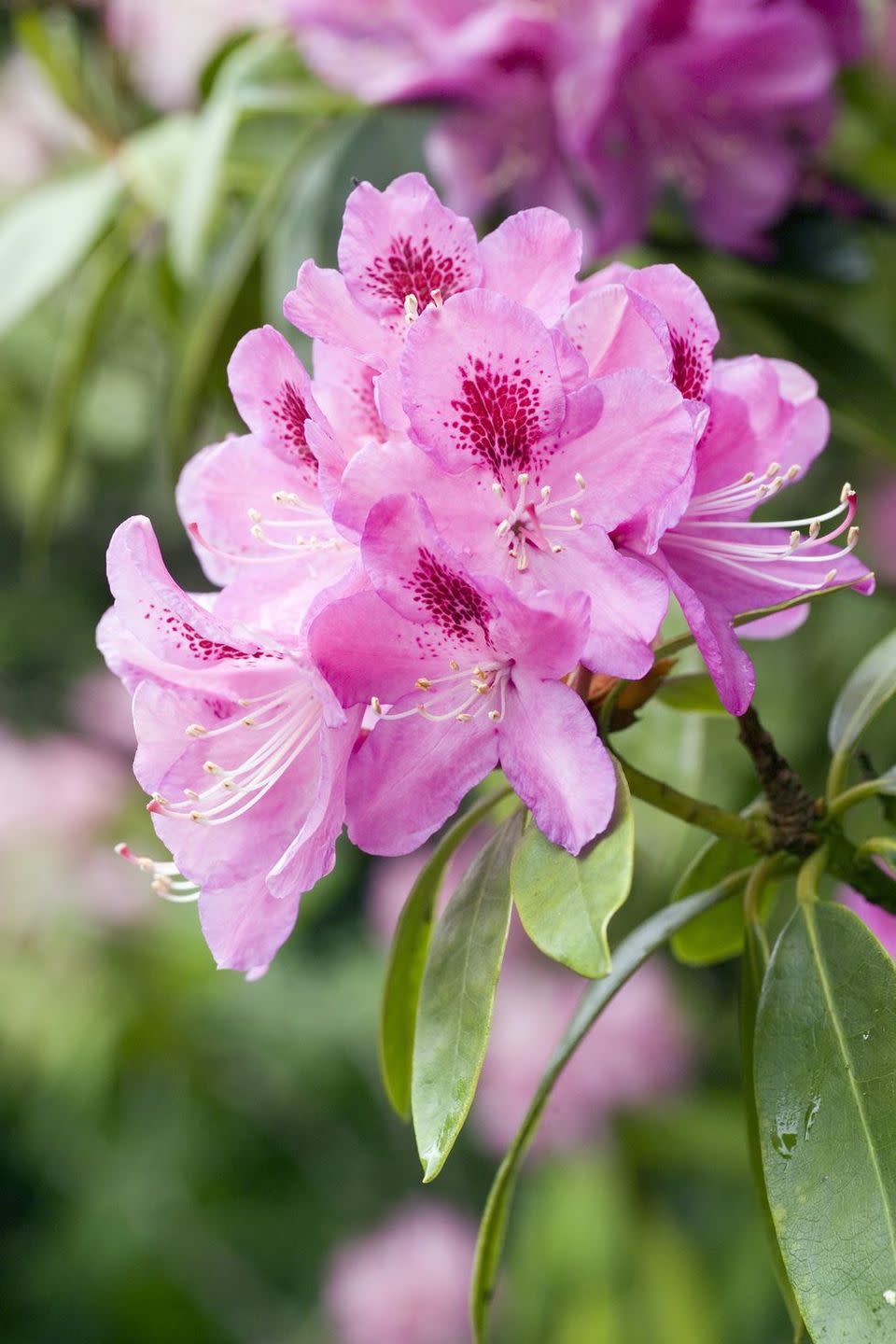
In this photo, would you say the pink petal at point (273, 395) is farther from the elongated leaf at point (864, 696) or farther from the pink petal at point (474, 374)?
the elongated leaf at point (864, 696)

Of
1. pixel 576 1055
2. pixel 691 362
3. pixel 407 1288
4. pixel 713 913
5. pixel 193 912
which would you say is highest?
pixel 691 362

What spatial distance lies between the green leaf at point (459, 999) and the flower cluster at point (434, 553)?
1.6 inches

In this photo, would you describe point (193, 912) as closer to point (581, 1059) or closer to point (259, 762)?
point (581, 1059)

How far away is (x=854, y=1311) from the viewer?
492 millimetres

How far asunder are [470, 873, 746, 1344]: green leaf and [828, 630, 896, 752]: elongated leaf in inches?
3.3

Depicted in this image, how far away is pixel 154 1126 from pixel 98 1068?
0.47 metres

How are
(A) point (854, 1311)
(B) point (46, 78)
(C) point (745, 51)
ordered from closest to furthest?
(A) point (854, 1311) < (C) point (745, 51) < (B) point (46, 78)

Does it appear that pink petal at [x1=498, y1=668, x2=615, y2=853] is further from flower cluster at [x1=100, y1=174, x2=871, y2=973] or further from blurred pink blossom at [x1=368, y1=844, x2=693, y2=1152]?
blurred pink blossom at [x1=368, y1=844, x2=693, y2=1152]

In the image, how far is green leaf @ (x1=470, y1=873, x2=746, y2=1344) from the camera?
0.60 meters

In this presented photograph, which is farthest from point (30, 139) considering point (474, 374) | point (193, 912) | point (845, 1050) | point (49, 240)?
point (845, 1050)

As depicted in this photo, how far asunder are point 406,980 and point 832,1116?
0.19m

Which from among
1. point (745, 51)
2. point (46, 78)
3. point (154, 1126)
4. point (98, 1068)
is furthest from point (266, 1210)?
point (745, 51)

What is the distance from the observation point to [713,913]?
0.70 m

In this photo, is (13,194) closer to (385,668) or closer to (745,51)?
(745,51)
